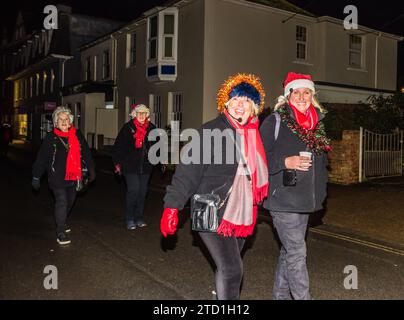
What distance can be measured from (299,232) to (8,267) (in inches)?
136

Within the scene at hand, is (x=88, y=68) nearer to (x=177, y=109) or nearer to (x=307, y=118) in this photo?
(x=177, y=109)

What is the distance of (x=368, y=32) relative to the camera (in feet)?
72.5

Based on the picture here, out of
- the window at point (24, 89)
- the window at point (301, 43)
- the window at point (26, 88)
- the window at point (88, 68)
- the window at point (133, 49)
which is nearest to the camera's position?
the window at point (301, 43)

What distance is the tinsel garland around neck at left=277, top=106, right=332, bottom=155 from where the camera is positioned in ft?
12.5

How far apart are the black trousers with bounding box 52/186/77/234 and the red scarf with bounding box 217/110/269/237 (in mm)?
3597

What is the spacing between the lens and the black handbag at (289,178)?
372 centimetres

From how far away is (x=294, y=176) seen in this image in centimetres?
372

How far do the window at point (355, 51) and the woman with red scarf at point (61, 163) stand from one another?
18571 millimetres

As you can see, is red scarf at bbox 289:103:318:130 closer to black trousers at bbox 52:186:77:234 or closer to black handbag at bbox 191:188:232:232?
black handbag at bbox 191:188:232:232

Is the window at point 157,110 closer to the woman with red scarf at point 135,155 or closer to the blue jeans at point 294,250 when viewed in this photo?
the woman with red scarf at point 135,155

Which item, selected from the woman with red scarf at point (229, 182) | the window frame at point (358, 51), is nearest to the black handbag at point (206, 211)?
the woman with red scarf at point (229, 182)

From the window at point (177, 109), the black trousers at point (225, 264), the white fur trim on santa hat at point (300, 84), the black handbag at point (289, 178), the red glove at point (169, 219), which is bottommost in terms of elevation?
the black trousers at point (225, 264)
